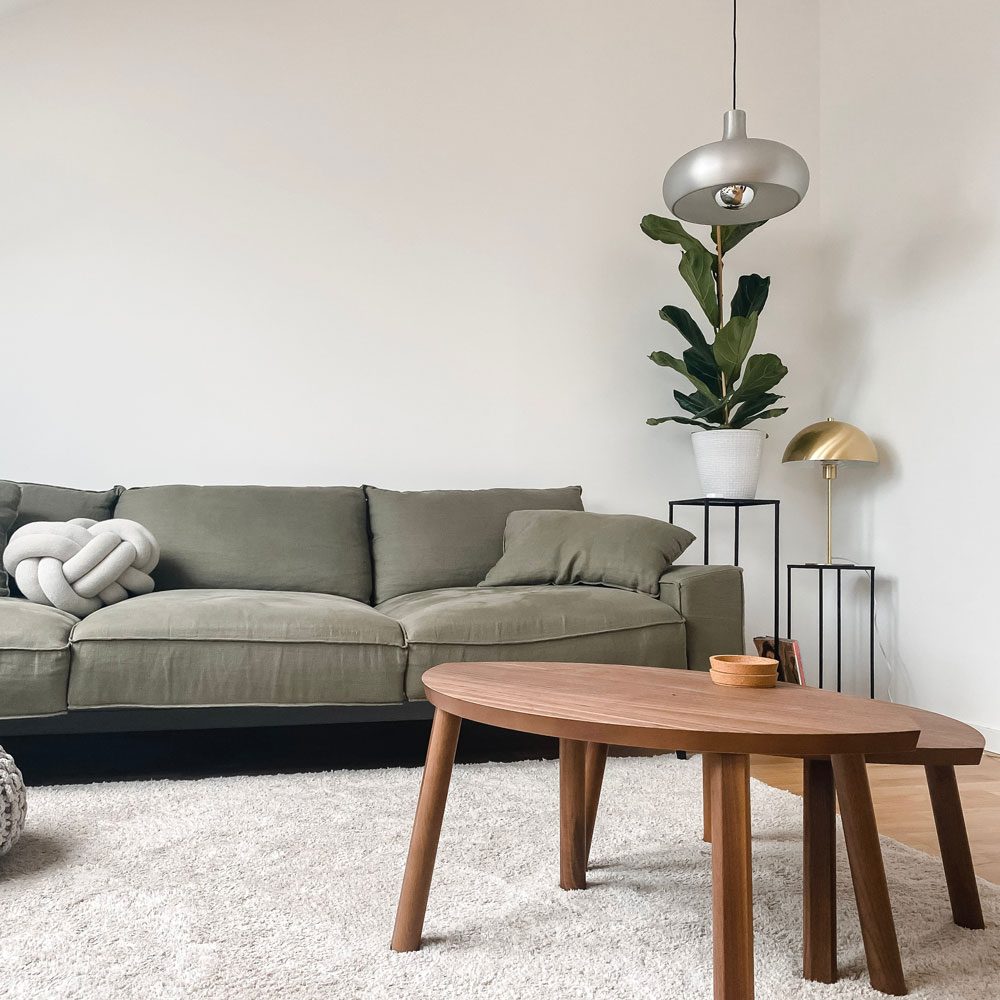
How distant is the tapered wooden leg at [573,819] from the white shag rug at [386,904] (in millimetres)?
32

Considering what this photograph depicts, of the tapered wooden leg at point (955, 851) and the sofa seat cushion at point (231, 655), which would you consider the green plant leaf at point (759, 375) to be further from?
the tapered wooden leg at point (955, 851)

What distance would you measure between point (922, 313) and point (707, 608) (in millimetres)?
1562

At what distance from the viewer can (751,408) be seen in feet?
11.1

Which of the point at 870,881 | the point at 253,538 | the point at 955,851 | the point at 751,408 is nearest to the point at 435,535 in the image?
the point at 253,538

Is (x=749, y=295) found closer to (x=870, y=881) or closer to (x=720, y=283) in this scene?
(x=720, y=283)

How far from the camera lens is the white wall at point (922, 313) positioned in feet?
10.1

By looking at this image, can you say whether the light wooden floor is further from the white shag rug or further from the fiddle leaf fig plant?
the fiddle leaf fig plant

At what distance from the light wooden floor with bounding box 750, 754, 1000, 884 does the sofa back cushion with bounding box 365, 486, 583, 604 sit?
1.07 meters

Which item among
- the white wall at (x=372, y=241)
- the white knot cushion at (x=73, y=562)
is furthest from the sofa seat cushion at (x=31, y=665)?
the white wall at (x=372, y=241)

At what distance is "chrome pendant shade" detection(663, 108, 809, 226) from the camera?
2.61 meters

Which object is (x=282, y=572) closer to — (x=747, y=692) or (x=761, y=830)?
(x=761, y=830)

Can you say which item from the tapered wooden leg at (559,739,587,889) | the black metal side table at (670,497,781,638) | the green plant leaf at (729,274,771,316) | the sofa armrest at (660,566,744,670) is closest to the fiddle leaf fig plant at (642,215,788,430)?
the green plant leaf at (729,274,771,316)

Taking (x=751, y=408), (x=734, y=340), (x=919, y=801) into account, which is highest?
(x=734, y=340)

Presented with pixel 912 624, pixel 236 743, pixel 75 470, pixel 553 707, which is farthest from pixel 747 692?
pixel 75 470
